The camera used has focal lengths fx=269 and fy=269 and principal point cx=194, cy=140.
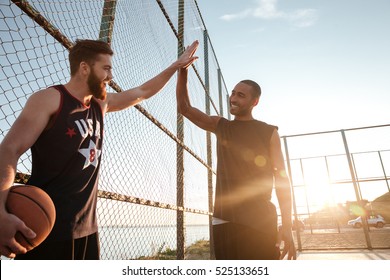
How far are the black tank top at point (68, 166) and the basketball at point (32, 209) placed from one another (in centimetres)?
15

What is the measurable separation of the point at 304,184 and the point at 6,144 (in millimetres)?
9192

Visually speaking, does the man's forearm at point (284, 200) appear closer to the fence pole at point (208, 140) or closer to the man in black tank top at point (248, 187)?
the man in black tank top at point (248, 187)

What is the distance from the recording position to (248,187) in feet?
6.79

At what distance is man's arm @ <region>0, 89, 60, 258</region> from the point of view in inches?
39.8

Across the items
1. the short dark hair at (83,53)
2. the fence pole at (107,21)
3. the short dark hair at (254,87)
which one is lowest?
the short dark hair at (83,53)

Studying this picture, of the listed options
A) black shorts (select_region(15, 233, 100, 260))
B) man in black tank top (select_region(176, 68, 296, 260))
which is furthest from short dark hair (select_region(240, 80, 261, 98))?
black shorts (select_region(15, 233, 100, 260))

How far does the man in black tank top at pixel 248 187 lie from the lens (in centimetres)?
193

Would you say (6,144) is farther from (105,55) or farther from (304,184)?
(304,184)

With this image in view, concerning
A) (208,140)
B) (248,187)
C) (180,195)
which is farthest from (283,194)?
(208,140)

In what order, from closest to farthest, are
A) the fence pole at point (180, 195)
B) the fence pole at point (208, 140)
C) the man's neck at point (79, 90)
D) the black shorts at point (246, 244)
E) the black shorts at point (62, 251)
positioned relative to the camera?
the black shorts at point (62, 251)
the man's neck at point (79, 90)
the black shorts at point (246, 244)
the fence pole at point (180, 195)
the fence pole at point (208, 140)

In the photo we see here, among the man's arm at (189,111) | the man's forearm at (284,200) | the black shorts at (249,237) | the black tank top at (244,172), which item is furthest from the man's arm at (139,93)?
the man's forearm at (284,200)

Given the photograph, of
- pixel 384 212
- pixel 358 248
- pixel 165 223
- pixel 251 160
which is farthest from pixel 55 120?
pixel 384 212

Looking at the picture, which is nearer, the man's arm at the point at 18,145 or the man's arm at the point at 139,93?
the man's arm at the point at 18,145

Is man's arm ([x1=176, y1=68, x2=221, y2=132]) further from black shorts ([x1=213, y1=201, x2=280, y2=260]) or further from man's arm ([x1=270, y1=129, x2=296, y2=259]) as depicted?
black shorts ([x1=213, y1=201, x2=280, y2=260])
